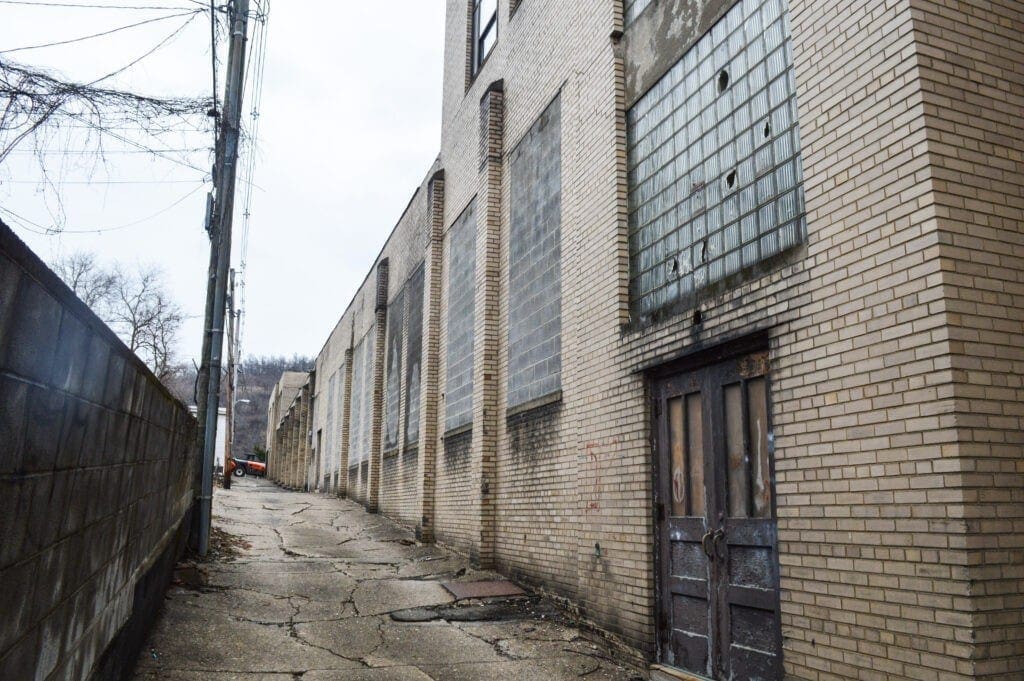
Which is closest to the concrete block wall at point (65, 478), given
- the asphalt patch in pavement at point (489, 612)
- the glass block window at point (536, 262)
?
the asphalt patch in pavement at point (489, 612)

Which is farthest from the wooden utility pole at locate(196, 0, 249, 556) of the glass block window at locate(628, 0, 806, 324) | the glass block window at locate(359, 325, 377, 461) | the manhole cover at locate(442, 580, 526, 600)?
the glass block window at locate(359, 325, 377, 461)

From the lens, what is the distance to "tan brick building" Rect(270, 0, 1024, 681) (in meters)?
3.89

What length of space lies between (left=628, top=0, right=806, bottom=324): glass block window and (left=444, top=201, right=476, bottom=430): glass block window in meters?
5.09

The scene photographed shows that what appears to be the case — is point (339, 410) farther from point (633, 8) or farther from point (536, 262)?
point (633, 8)

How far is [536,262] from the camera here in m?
9.72

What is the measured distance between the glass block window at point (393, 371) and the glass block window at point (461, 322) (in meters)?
4.30

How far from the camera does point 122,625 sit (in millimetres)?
4488

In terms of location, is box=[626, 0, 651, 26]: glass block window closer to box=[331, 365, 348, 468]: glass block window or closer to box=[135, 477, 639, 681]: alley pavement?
box=[135, 477, 639, 681]: alley pavement

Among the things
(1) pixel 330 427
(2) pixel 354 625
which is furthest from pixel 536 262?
(1) pixel 330 427

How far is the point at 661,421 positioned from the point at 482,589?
351 centimetres

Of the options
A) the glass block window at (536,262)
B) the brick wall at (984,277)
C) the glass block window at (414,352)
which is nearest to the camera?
the brick wall at (984,277)

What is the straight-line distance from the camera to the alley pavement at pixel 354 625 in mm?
5961

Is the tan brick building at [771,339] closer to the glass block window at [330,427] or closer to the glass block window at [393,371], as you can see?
the glass block window at [393,371]

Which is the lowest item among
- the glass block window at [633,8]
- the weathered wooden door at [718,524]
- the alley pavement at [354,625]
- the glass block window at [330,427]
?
A: the alley pavement at [354,625]
